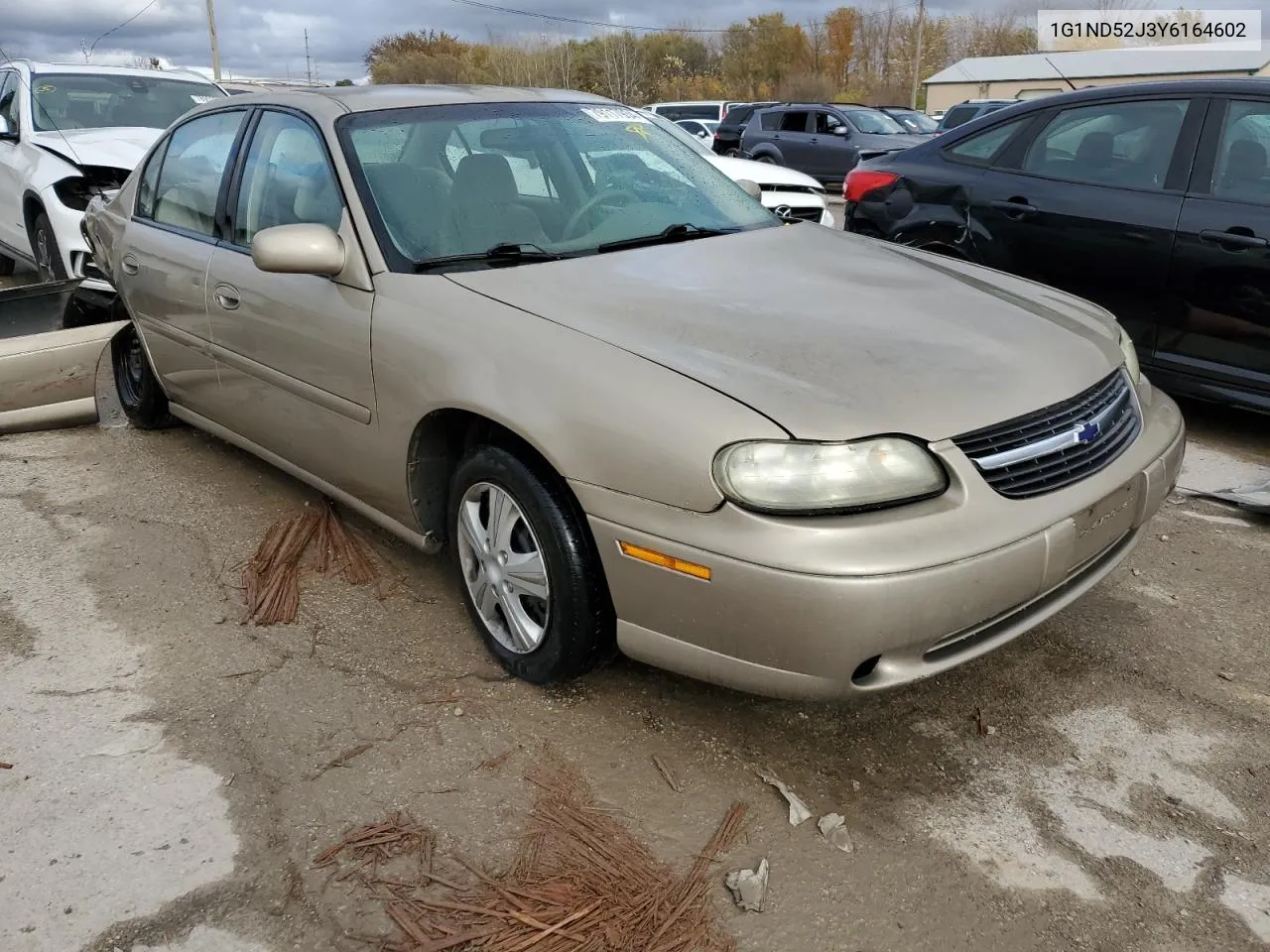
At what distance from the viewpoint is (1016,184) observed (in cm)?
520

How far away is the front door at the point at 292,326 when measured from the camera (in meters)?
3.09

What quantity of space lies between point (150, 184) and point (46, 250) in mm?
3330

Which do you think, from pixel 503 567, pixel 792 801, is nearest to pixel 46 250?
pixel 503 567

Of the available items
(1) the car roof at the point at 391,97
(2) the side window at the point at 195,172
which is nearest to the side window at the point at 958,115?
(1) the car roof at the point at 391,97

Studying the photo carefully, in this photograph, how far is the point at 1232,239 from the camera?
4402 millimetres

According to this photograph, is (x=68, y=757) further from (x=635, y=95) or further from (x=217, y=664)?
(x=635, y=95)

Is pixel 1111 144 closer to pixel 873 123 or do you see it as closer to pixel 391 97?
pixel 391 97

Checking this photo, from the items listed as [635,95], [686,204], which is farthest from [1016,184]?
[635,95]

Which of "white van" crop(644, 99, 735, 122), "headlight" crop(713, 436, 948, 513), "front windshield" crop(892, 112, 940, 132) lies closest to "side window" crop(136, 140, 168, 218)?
"headlight" crop(713, 436, 948, 513)

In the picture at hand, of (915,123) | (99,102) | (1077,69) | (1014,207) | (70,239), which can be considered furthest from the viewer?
(1077,69)

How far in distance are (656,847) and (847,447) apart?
974mm

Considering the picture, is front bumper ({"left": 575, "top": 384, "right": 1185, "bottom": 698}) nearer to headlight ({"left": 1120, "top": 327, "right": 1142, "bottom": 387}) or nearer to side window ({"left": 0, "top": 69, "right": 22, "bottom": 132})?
headlight ({"left": 1120, "top": 327, "right": 1142, "bottom": 387})

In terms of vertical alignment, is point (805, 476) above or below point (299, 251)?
below

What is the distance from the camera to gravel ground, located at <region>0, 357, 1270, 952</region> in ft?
6.90
